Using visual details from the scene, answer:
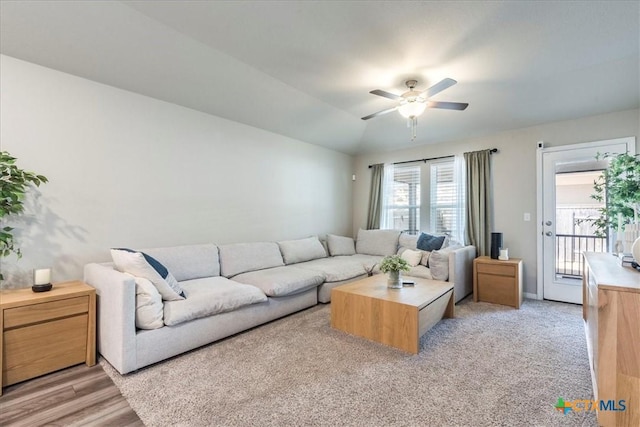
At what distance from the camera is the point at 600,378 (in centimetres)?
160

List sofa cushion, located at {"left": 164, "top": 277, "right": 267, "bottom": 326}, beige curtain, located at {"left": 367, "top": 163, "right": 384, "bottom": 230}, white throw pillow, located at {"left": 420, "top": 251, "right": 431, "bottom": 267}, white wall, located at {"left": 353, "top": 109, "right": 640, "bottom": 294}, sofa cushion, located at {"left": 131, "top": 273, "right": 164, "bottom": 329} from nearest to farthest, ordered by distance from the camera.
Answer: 1. sofa cushion, located at {"left": 131, "top": 273, "right": 164, "bottom": 329}
2. sofa cushion, located at {"left": 164, "top": 277, "right": 267, "bottom": 326}
3. white wall, located at {"left": 353, "top": 109, "right": 640, "bottom": 294}
4. white throw pillow, located at {"left": 420, "top": 251, "right": 431, "bottom": 267}
5. beige curtain, located at {"left": 367, "top": 163, "right": 384, "bottom": 230}

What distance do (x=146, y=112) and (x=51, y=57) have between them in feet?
2.78

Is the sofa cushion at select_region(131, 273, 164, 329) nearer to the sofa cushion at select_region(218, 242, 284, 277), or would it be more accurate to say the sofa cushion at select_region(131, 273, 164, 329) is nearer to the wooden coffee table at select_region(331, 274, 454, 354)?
the sofa cushion at select_region(218, 242, 284, 277)

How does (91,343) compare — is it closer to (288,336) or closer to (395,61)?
(288,336)

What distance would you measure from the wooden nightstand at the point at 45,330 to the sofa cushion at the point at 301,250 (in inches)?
95.8

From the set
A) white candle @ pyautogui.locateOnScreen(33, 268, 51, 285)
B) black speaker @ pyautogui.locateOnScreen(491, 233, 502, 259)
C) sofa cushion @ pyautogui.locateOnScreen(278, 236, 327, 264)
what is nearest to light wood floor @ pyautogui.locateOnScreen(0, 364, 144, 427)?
white candle @ pyautogui.locateOnScreen(33, 268, 51, 285)

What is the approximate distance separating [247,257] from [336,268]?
1.23 metres

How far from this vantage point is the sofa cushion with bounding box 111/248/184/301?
2426mm

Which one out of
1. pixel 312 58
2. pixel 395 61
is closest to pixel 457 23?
pixel 395 61

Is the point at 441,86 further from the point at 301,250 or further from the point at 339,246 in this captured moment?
the point at 339,246

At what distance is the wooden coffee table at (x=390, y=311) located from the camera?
2.52 metres

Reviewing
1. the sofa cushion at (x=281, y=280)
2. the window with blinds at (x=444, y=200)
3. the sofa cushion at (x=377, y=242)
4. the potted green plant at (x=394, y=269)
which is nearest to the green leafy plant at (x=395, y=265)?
the potted green plant at (x=394, y=269)

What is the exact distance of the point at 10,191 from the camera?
2.14 m

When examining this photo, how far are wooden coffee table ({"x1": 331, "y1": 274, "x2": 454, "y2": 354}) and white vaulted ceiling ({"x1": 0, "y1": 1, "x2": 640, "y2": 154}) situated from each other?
2.31 metres
